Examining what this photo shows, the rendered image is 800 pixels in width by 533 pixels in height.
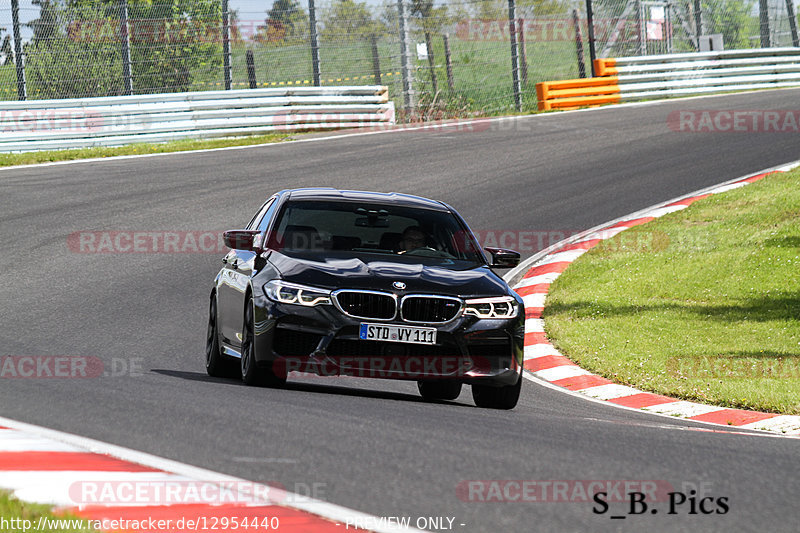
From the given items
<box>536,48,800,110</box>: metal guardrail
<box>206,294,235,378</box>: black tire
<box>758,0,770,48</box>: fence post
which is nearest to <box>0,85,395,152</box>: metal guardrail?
<box>536,48,800,110</box>: metal guardrail

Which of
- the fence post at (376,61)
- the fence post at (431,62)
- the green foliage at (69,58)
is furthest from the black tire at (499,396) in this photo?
the fence post at (431,62)

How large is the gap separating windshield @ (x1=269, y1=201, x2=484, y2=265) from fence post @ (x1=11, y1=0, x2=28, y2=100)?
16.1m

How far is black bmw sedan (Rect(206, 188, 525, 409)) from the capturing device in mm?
7773

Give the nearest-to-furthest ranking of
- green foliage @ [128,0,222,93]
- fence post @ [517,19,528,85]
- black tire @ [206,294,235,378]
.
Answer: black tire @ [206,294,235,378]
green foliage @ [128,0,222,93]
fence post @ [517,19,528,85]

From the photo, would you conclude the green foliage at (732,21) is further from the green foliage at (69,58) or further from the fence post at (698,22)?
the green foliage at (69,58)

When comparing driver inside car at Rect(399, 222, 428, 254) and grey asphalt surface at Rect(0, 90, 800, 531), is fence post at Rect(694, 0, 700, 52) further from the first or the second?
driver inside car at Rect(399, 222, 428, 254)

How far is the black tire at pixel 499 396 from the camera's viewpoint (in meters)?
8.45

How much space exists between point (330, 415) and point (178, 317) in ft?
18.8

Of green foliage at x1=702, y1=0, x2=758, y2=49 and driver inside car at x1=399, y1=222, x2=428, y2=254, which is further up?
green foliage at x1=702, y1=0, x2=758, y2=49

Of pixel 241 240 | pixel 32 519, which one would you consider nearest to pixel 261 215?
pixel 241 240

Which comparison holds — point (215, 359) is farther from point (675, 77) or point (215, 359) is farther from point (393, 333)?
point (675, 77)

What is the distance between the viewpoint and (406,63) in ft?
94.8

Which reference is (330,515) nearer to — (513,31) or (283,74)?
(283,74)

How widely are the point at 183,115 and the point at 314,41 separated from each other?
3712 mm
